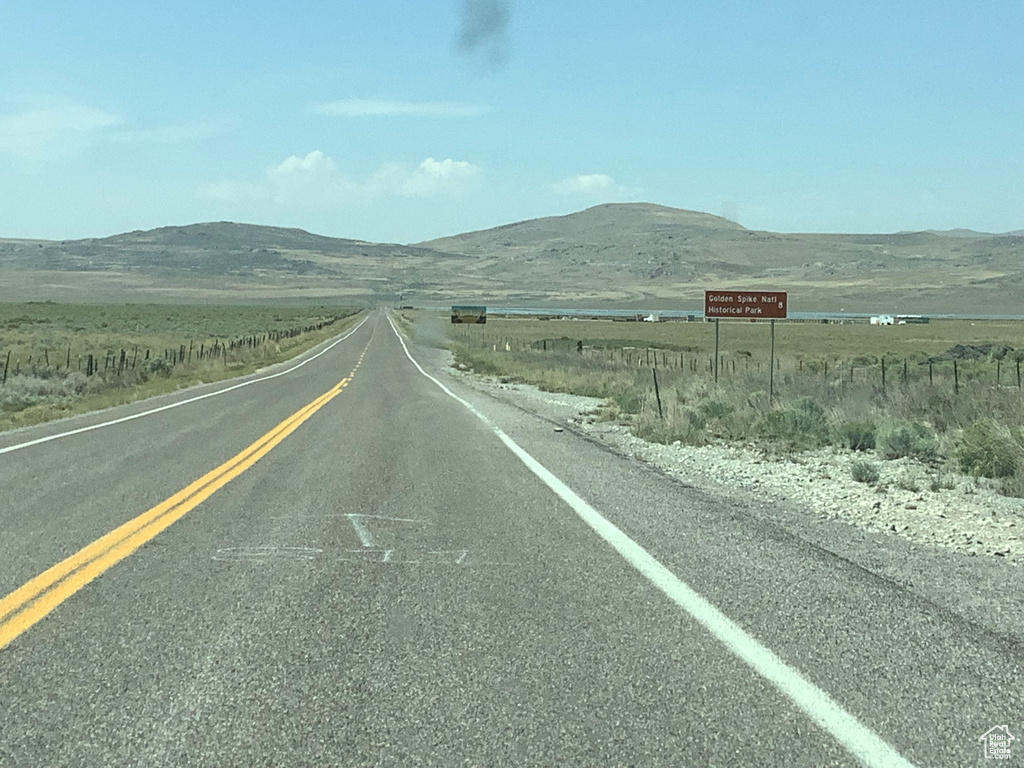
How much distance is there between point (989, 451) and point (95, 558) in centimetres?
901

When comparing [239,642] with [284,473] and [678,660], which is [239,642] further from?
[284,473]

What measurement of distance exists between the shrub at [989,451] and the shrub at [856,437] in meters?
1.76

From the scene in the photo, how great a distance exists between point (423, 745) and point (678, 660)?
1.50 metres

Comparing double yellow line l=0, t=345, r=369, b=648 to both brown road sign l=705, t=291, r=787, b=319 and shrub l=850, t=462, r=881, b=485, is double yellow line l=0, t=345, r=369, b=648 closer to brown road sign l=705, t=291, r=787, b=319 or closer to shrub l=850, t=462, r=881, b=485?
shrub l=850, t=462, r=881, b=485

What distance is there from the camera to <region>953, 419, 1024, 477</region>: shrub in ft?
34.2

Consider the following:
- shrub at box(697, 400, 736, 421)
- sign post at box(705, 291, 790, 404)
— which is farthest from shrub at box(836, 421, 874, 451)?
sign post at box(705, 291, 790, 404)

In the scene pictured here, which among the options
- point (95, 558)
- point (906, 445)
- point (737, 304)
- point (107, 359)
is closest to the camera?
point (95, 558)

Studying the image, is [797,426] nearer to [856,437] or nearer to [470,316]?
[856,437]

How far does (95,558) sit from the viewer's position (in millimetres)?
6859

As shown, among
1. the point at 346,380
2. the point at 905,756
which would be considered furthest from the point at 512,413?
the point at 905,756

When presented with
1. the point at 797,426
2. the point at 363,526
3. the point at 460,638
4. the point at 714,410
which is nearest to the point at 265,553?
the point at 363,526

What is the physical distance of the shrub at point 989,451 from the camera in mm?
10438

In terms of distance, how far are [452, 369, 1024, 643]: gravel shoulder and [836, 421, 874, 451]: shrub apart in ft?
1.29

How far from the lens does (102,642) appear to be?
508cm
